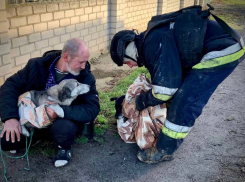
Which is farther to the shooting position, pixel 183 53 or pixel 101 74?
pixel 101 74

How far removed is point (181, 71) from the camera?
2.70 m

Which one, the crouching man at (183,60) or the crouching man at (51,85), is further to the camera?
the crouching man at (51,85)

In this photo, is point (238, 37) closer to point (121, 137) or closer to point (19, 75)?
point (121, 137)

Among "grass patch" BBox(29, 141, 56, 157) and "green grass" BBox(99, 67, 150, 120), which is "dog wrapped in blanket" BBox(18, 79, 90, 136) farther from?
"green grass" BBox(99, 67, 150, 120)

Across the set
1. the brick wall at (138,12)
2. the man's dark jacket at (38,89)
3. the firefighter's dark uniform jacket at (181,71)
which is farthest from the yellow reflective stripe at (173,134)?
the brick wall at (138,12)

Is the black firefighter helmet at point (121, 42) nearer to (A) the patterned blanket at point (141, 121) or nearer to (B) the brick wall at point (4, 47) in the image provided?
(A) the patterned blanket at point (141, 121)

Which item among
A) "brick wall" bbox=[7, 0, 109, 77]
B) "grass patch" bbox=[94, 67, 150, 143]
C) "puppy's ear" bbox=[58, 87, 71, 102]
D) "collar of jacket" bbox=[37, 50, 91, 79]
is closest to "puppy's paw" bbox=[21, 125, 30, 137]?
"puppy's ear" bbox=[58, 87, 71, 102]

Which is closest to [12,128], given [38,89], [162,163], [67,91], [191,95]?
[38,89]

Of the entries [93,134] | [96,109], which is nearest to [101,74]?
[93,134]

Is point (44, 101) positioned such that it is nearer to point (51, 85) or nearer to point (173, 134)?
point (51, 85)

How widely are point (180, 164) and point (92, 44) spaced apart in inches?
160

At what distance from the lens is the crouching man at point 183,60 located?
2.65 metres

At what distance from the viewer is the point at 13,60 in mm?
4480

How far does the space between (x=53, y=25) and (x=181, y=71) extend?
322cm
